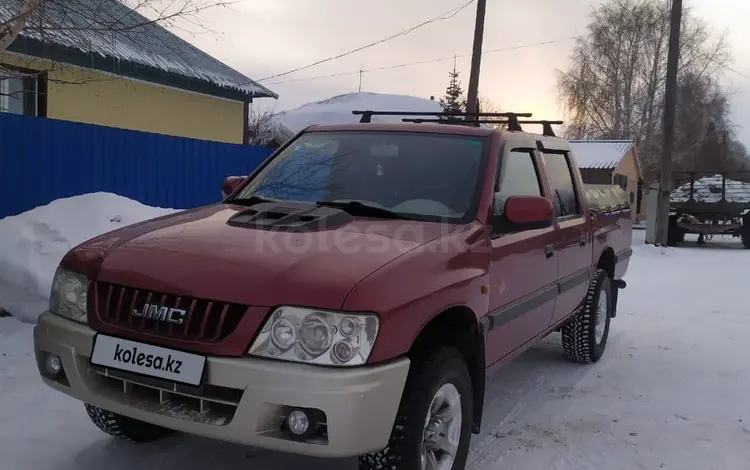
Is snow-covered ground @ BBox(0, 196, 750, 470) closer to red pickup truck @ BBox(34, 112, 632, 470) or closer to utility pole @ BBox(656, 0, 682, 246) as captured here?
red pickup truck @ BBox(34, 112, 632, 470)

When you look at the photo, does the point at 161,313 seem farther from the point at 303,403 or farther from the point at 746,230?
the point at 746,230

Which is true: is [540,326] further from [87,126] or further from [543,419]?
[87,126]

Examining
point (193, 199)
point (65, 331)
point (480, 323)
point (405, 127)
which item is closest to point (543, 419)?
point (480, 323)

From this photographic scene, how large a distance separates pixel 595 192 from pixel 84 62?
8.72m

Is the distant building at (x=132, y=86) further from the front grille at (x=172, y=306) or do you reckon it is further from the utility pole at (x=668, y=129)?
the utility pole at (x=668, y=129)

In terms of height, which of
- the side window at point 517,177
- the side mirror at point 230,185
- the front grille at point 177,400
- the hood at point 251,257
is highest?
the side window at point 517,177

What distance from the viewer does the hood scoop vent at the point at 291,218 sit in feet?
10.1

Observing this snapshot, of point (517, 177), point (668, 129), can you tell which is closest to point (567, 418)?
point (517, 177)

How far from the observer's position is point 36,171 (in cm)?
786

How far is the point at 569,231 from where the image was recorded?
15.2ft

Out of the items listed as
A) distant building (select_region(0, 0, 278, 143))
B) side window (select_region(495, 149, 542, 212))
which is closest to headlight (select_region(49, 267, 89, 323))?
side window (select_region(495, 149, 542, 212))

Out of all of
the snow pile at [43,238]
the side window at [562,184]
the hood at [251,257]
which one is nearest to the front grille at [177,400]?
the hood at [251,257]

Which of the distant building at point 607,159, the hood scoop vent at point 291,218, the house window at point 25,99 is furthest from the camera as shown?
the distant building at point 607,159

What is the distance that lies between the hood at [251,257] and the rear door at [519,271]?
20.9 inches
